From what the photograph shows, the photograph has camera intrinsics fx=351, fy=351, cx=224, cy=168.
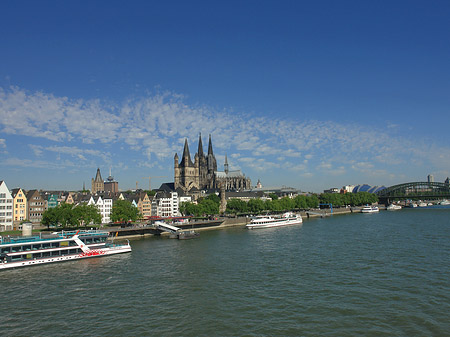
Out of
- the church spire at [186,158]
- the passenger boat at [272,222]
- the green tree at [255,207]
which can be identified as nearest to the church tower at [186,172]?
the church spire at [186,158]

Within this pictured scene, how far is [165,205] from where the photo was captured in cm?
12188

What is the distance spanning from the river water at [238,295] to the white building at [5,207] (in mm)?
45715

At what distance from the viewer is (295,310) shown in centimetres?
Answer: 2445

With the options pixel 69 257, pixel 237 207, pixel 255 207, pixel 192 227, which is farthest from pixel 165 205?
pixel 69 257

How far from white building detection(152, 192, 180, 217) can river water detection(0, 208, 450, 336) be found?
73923 millimetres

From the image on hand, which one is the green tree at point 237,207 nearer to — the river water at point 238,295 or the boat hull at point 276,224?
the boat hull at point 276,224

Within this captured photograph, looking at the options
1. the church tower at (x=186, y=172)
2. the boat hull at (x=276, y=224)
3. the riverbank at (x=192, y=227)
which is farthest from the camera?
the church tower at (x=186, y=172)

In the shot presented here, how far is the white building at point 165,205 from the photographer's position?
121m

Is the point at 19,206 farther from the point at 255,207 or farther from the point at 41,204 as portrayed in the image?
the point at 255,207

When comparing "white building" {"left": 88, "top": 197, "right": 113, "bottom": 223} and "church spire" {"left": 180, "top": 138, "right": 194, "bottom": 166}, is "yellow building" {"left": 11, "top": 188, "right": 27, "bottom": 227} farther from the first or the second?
"church spire" {"left": 180, "top": 138, "right": 194, "bottom": 166}

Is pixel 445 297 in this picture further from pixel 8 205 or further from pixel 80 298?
pixel 8 205

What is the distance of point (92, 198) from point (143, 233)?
29792mm

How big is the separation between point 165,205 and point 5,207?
2011 inches

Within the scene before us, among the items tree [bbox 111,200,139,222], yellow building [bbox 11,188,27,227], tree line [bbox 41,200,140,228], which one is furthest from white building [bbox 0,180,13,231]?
tree [bbox 111,200,139,222]
